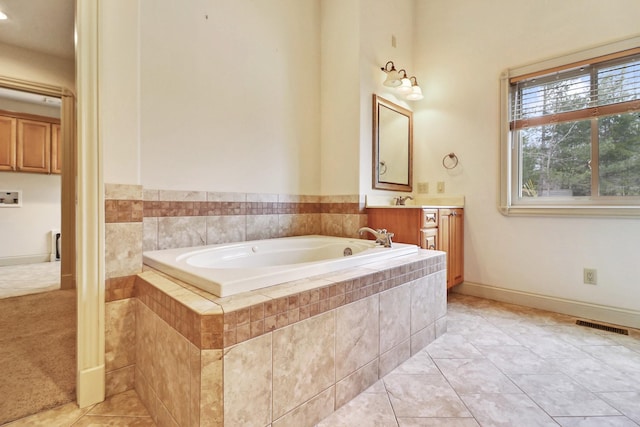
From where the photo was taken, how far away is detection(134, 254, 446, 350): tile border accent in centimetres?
90

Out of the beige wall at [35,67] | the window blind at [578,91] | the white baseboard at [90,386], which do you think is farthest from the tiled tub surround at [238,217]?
the beige wall at [35,67]

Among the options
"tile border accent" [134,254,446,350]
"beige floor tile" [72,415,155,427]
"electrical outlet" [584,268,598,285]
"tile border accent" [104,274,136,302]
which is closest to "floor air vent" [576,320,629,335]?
"electrical outlet" [584,268,598,285]

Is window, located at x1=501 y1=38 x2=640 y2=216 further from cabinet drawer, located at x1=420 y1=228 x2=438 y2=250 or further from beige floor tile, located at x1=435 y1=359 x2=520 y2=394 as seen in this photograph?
beige floor tile, located at x1=435 y1=359 x2=520 y2=394

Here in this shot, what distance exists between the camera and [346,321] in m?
1.28

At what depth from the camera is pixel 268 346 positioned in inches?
39.7

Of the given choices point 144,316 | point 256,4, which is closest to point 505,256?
point 144,316

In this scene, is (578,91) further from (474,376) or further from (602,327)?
(474,376)

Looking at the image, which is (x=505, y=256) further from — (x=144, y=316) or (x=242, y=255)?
(x=144, y=316)

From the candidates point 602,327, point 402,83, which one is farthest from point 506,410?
point 402,83

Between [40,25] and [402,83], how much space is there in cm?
327

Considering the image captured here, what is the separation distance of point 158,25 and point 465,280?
3132 millimetres

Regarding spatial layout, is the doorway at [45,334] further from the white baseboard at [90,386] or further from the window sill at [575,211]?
the window sill at [575,211]

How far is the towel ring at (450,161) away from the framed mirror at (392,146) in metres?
0.32

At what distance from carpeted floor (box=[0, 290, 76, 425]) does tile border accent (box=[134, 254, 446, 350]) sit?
566mm
